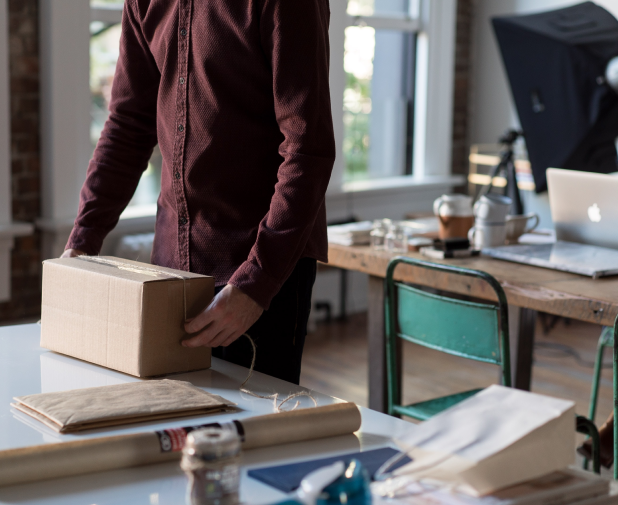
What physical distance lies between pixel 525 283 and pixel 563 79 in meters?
1.93

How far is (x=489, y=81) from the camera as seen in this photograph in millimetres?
5438

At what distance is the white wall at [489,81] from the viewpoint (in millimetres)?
5309

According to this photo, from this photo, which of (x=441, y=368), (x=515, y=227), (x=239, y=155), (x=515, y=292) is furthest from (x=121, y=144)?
(x=441, y=368)

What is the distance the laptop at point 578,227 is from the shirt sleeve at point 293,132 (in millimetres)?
1066

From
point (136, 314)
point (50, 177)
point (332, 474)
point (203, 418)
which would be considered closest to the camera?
point (332, 474)

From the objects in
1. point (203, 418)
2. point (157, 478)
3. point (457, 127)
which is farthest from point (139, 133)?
point (457, 127)

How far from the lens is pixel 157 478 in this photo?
0.92 metres

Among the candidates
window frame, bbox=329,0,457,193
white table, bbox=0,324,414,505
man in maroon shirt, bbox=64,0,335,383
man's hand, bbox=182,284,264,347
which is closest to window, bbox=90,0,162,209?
window frame, bbox=329,0,457,193

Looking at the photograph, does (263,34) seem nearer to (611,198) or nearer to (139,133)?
(139,133)

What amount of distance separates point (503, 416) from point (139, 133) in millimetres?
1069

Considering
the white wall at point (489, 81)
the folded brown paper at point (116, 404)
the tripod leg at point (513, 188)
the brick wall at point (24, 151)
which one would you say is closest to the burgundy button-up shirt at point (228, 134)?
the folded brown paper at point (116, 404)

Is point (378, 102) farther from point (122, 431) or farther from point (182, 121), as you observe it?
point (122, 431)

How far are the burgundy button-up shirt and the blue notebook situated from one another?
15.1 inches

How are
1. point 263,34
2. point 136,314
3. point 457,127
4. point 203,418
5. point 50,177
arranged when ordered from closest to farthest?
1. point 203,418
2. point 136,314
3. point 263,34
4. point 50,177
5. point 457,127
